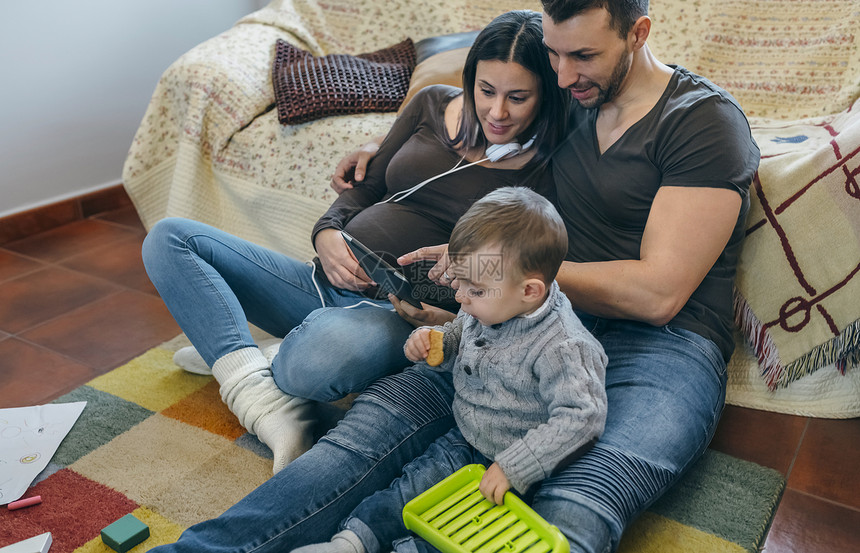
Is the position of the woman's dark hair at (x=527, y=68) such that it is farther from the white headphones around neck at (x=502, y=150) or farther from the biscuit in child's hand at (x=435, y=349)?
the biscuit in child's hand at (x=435, y=349)

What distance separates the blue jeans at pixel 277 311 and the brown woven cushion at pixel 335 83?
644 millimetres

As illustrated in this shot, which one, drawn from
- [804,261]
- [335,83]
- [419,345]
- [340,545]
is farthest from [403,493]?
[335,83]

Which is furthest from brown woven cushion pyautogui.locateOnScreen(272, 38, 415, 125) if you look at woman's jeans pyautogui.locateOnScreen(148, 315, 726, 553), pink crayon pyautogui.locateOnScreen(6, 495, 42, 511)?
pink crayon pyautogui.locateOnScreen(6, 495, 42, 511)

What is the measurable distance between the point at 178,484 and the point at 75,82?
69.5 inches

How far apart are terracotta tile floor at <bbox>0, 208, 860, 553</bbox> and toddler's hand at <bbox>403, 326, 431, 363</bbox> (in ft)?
2.05

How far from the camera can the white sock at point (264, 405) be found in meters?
1.25

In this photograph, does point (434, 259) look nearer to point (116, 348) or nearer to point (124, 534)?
point (124, 534)

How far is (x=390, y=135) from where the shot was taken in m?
1.50

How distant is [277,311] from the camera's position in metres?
1.45

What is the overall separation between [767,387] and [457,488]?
77 centimetres

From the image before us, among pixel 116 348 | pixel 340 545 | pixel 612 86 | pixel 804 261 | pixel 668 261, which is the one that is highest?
pixel 612 86

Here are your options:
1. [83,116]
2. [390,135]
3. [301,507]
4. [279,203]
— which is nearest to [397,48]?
[279,203]

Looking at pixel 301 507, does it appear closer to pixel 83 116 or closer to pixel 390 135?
pixel 390 135

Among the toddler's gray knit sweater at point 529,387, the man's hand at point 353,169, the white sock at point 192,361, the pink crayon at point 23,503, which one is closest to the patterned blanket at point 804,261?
the toddler's gray knit sweater at point 529,387
